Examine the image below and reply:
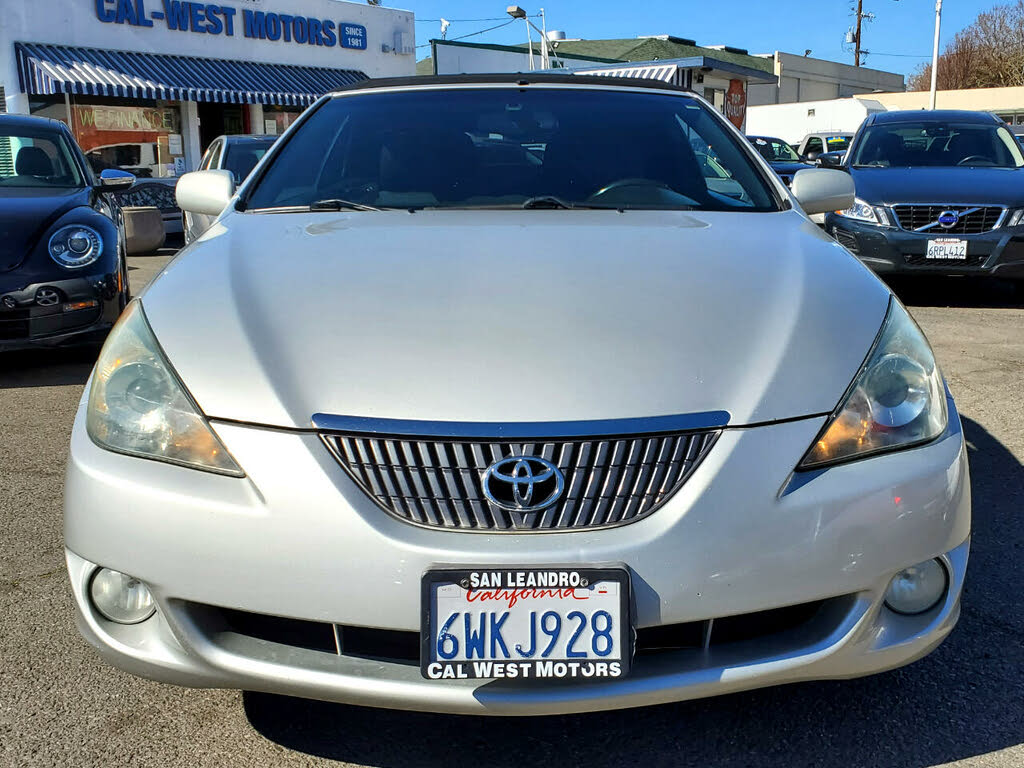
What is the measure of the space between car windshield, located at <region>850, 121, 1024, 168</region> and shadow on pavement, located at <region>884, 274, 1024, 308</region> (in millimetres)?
947

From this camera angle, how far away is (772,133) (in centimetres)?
4703

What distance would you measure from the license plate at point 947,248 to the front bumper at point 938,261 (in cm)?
3

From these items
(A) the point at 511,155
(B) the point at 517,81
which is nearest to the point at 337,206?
(A) the point at 511,155

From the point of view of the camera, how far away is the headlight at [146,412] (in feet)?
5.69

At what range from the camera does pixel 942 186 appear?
7039 millimetres

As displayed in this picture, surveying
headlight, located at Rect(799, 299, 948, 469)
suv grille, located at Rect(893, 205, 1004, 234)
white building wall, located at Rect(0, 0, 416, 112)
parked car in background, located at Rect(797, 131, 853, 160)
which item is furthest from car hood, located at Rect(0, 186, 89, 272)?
white building wall, located at Rect(0, 0, 416, 112)

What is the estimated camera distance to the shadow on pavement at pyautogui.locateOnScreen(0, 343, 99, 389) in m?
5.18

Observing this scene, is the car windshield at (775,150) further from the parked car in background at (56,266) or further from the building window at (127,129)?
the parked car in background at (56,266)

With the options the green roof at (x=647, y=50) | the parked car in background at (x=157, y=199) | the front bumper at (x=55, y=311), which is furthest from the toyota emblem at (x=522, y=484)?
the green roof at (x=647, y=50)

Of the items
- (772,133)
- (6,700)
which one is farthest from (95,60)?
(772,133)

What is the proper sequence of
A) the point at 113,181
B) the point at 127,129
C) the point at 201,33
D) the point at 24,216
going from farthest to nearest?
the point at 201,33 → the point at 127,129 → the point at 113,181 → the point at 24,216

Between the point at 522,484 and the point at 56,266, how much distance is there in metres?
4.26

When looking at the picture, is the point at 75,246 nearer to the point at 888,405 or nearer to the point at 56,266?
the point at 56,266

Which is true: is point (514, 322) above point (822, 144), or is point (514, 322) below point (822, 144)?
above
